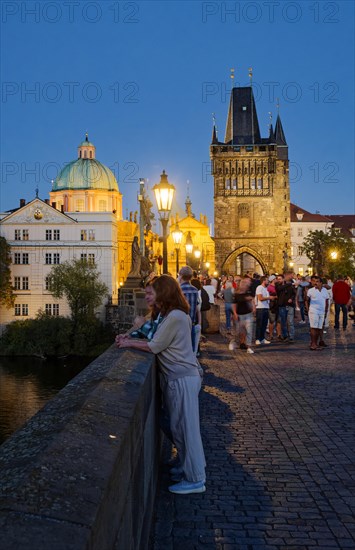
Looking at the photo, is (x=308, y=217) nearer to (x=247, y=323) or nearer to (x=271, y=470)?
(x=247, y=323)

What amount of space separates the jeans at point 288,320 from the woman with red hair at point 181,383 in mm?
10814

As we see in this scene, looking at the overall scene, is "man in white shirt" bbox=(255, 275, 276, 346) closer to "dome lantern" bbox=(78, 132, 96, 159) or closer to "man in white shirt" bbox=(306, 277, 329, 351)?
"man in white shirt" bbox=(306, 277, 329, 351)

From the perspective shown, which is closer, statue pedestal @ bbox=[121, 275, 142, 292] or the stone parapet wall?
the stone parapet wall

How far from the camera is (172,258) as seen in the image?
232 feet

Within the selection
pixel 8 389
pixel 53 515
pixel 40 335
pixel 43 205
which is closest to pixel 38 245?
pixel 43 205

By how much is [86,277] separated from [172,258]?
52.3 feet

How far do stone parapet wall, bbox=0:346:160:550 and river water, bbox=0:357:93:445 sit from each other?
73.2 ft

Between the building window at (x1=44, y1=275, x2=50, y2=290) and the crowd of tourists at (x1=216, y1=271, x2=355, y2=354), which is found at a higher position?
the building window at (x1=44, y1=275, x2=50, y2=290)

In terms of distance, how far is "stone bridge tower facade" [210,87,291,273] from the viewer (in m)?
77.8

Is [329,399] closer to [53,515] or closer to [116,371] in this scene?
[116,371]

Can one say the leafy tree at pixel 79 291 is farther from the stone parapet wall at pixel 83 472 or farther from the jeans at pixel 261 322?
the stone parapet wall at pixel 83 472

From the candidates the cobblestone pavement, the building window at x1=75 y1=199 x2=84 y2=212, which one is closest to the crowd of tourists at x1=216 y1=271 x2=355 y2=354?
the cobblestone pavement

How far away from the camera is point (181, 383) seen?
441cm

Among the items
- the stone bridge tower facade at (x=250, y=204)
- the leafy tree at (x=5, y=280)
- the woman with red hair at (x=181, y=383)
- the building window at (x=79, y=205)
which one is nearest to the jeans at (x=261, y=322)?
the woman with red hair at (x=181, y=383)
